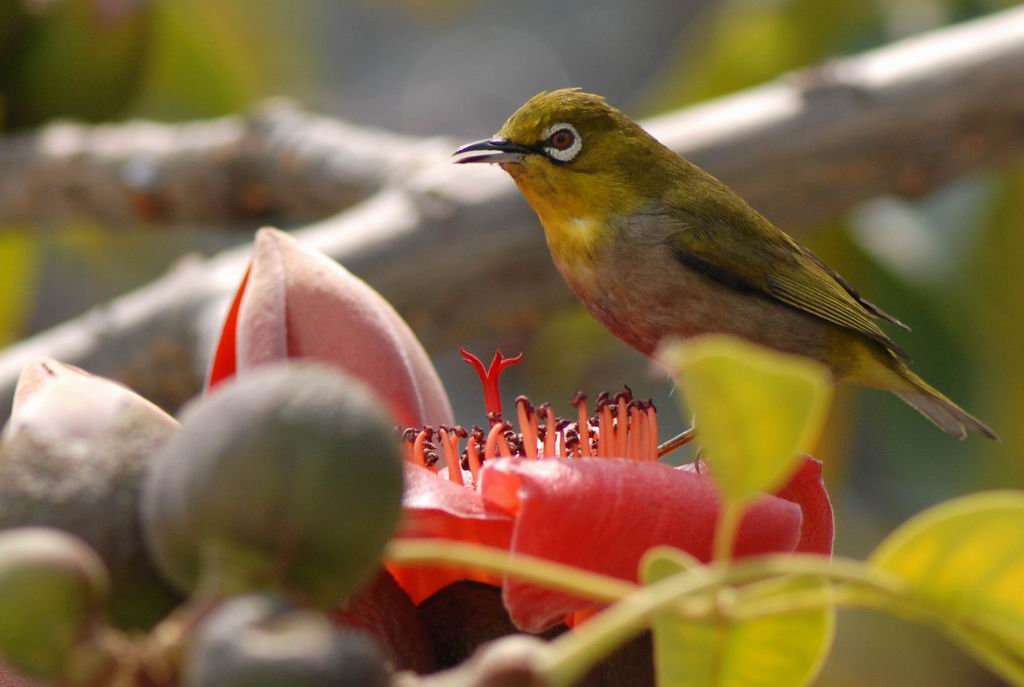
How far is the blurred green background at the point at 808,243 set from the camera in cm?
359

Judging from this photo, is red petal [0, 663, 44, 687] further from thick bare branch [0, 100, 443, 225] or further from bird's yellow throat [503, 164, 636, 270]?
thick bare branch [0, 100, 443, 225]

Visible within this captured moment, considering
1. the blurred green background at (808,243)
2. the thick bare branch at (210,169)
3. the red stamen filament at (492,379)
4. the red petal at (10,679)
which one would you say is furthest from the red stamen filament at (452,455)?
the thick bare branch at (210,169)

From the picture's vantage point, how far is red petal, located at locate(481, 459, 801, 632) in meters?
1.02

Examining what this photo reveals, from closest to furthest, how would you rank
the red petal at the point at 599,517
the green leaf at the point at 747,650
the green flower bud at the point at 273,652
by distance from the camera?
the green flower bud at the point at 273,652, the green leaf at the point at 747,650, the red petal at the point at 599,517

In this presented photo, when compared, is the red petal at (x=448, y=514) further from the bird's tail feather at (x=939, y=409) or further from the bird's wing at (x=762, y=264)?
the bird's tail feather at (x=939, y=409)

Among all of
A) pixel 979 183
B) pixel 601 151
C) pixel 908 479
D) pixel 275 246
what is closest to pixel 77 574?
pixel 275 246

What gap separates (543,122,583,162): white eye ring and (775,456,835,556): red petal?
1.54 metres

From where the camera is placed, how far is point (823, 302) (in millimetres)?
3012

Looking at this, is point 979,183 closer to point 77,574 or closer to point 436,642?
point 436,642

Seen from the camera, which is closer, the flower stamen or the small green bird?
the flower stamen

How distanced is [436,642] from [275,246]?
42cm

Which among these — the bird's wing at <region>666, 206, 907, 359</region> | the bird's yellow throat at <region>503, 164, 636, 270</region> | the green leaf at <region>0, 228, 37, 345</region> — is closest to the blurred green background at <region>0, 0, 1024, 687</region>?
the green leaf at <region>0, 228, 37, 345</region>

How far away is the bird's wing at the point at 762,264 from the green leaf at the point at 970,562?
84.1 inches

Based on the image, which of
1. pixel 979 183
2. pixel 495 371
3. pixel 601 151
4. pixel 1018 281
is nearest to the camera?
pixel 495 371
